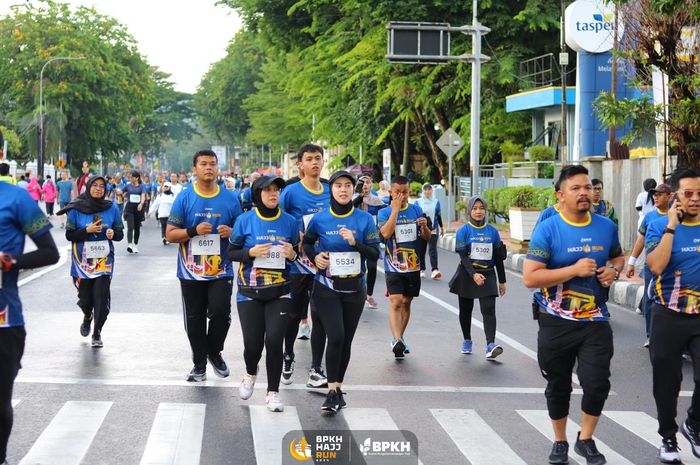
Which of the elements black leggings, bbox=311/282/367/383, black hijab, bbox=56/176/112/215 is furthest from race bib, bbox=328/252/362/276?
black hijab, bbox=56/176/112/215

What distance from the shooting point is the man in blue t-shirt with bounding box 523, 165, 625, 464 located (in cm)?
660

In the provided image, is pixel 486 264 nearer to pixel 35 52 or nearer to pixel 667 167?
pixel 667 167

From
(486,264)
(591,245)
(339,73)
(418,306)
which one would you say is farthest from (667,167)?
(339,73)

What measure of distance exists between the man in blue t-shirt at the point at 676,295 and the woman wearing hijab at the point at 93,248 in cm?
591

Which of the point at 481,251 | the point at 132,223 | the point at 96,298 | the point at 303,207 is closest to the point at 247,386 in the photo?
the point at 303,207

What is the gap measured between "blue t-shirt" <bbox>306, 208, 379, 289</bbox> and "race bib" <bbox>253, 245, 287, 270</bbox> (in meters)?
0.32

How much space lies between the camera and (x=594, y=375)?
21.7 ft

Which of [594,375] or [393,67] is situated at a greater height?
[393,67]

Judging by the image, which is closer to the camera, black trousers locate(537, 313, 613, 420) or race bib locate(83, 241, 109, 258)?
black trousers locate(537, 313, 613, 420)

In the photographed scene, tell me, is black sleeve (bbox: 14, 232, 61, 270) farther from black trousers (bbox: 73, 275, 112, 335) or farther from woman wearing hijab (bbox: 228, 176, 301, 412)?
black trousers (bbox: 73, 275, 112, 335)

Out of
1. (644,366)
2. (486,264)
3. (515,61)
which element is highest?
(515,61)

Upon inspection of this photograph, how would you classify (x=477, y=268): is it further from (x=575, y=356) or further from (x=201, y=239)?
(x=575, y=356)

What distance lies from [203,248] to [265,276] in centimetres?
98

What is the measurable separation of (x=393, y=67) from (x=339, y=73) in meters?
3.66
